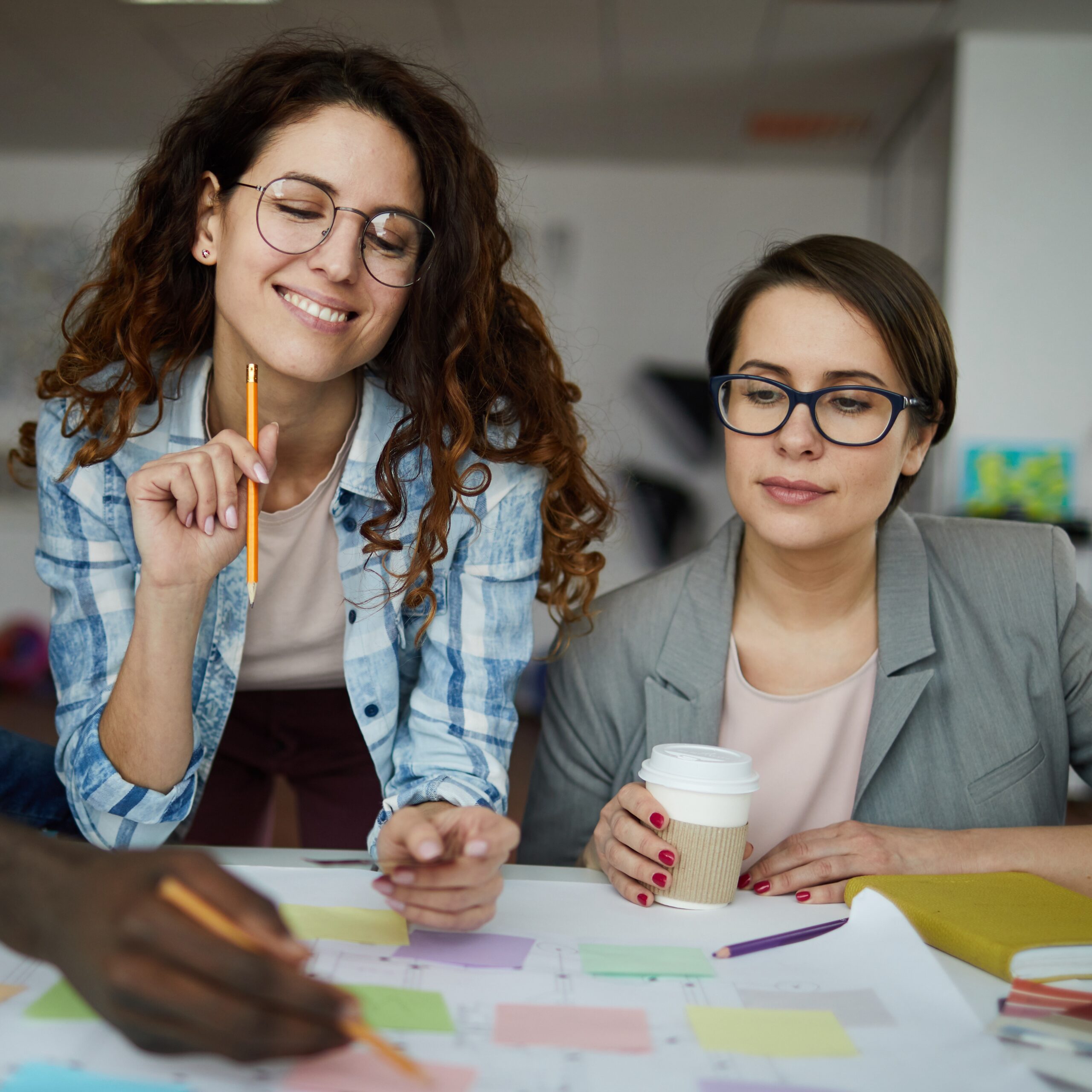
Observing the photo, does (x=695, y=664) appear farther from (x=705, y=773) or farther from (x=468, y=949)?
(x=468, y=949)

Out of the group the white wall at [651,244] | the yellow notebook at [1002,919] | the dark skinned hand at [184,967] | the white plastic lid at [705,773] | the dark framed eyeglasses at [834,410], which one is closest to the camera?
the dark skinned hand at [184,967]

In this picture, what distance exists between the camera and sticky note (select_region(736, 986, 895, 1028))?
0.77 metres

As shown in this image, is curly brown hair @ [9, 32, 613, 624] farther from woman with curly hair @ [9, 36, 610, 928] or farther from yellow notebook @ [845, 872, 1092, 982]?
yellow notebook @ [845, 872, 1092, 982]

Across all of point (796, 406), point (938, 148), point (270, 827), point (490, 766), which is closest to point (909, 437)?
point (796, 406)

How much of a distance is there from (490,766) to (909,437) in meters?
0.72

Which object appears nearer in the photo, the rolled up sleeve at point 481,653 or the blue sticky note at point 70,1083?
the blue sticky note at point 70,1083

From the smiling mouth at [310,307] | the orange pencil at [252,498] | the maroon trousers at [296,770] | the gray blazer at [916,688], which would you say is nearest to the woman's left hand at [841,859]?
the gray blazer at [916,688]

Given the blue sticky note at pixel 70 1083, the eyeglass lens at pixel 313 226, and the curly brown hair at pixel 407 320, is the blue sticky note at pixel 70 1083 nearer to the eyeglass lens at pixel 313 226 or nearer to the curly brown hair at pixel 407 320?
the curly brown hair at pixel 407 320

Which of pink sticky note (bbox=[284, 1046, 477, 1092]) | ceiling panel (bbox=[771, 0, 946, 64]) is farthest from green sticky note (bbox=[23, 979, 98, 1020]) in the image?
ceiling panel (bbox=[771, 0, 946, 64])

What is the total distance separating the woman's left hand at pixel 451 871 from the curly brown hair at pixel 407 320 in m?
0.45

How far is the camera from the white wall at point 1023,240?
3910 millimetres

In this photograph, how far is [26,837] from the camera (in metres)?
0.71

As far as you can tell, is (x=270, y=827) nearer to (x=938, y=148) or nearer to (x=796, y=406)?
(x=796, y=406)

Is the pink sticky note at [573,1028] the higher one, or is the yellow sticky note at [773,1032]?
the pink sticky note at [573,1028]
